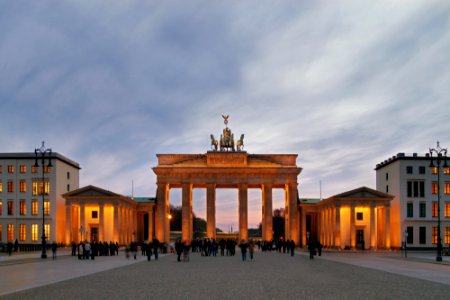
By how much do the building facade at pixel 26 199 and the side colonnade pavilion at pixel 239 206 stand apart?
324 centimetres

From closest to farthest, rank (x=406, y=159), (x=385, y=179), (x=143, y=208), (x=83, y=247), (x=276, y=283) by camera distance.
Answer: (x=276, y=283) → (x=83, y=247) → (x=406, y=159) → (x=385, y=179) → (x=143, y=208)

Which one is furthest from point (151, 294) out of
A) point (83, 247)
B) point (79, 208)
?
point (79, 208)

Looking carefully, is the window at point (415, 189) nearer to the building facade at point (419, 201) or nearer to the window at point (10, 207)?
the building facade at point (419, 201)

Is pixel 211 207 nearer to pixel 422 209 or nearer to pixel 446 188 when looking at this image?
pixel 422 209

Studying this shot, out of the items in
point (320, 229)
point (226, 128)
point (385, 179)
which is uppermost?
point (226, 128)

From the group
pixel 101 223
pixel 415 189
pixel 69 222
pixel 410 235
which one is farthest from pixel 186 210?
pixel 415 189

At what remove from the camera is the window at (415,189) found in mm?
91688

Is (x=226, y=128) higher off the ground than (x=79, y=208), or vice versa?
(x=226, y=128)

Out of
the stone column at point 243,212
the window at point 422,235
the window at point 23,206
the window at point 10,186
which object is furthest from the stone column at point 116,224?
the window at point 422,235

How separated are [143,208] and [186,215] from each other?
30.6 feet

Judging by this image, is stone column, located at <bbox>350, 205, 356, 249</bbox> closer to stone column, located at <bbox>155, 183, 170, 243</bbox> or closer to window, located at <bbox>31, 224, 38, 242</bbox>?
stone column, located at <bbox>155, 183, 170, 243</bbox>

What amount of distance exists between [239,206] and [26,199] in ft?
106

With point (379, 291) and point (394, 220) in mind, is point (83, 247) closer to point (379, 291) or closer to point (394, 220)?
point (379, 291)

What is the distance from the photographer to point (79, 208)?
94.2 metres
